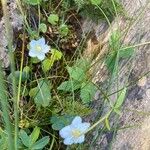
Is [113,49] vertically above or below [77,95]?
above

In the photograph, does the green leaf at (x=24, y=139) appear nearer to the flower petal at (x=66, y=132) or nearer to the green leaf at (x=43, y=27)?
the flower petal at (x=66, y=132)

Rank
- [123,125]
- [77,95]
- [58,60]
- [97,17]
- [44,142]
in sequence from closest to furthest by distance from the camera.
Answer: [44,142] → [123,125] → [77,95] → [58,60] → [97,17]

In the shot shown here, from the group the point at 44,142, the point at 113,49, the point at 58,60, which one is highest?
the point at 113,49

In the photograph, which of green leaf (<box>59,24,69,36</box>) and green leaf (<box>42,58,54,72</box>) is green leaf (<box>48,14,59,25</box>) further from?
green leaf (<box>42,58,54,72</box>)

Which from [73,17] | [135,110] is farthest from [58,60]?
[135,110]

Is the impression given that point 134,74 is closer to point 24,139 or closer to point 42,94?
point 42,94

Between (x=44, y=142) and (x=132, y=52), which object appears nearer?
(x=44, y=142)

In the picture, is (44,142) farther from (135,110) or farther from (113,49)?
(113,49)
